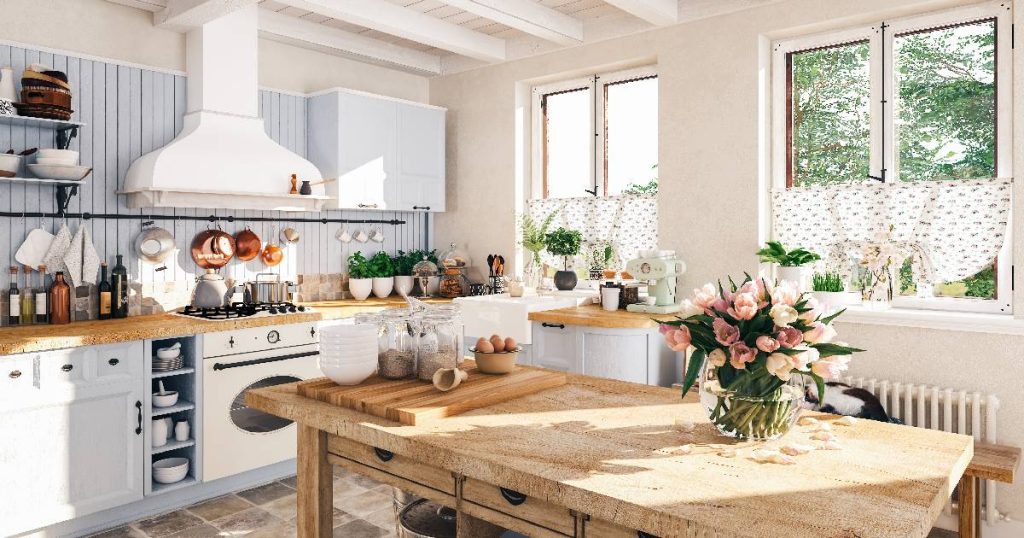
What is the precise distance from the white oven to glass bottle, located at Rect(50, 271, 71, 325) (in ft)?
2.57

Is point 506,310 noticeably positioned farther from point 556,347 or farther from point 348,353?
point 348,353

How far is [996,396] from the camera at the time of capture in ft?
11.4

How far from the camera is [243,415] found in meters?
4.04

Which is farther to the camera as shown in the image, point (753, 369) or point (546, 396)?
point (546, 396)

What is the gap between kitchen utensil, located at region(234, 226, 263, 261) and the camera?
186 inches

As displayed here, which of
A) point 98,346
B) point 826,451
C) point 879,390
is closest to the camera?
point 826,451

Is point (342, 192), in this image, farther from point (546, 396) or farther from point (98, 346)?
point (546, 396)

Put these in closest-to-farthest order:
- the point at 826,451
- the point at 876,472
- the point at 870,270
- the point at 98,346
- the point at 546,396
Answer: the point at 876,472 → the point at 826,451 → the point at 546,396 → the point at 98,346 → the point at 870,270

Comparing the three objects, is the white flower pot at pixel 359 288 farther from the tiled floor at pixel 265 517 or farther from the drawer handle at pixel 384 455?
the drawer handle at pixel 384 455

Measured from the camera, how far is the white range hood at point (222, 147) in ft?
13.2

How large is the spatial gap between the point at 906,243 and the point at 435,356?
2.91 meters

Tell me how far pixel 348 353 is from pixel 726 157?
9.88 feet

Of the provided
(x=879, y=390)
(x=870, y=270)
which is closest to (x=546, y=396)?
(x=879, y=390)

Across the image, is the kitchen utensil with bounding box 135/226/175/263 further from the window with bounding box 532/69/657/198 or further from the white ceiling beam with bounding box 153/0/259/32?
the window with bounding box 532/69/657/198
